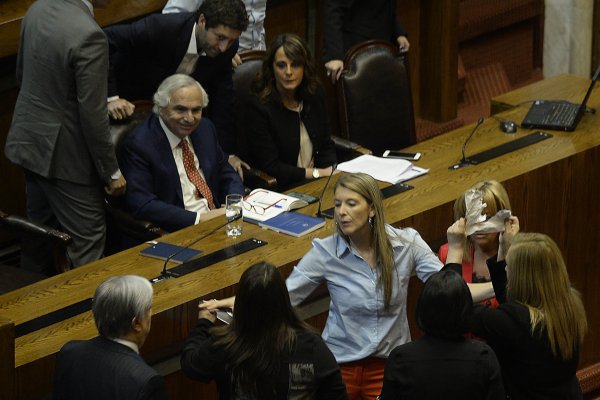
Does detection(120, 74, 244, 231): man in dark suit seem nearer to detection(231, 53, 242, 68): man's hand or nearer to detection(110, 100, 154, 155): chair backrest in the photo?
detection(110, 100, 154, 155): chair backrest

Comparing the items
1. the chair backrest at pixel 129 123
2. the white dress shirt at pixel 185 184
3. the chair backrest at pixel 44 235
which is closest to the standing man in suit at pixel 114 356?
the chair backrest at pixel 44 235

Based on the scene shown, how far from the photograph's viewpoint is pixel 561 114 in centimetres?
493

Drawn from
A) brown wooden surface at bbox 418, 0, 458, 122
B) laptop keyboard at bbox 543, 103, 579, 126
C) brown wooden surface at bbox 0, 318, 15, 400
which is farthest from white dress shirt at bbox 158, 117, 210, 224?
brown wooden surface at bbox 418, 0, 458, 122

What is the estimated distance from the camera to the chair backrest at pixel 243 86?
16.0 feet

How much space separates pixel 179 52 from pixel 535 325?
2125 mm

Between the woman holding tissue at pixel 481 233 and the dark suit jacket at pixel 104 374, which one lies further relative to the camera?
the woman holding tissue at pixel 481 233

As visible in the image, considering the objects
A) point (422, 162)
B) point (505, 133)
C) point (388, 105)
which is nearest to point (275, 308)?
point (422, 162)

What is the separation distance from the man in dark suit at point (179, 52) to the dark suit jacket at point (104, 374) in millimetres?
1738

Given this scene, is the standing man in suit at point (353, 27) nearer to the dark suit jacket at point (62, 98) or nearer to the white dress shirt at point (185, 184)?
the white dress shirt at point (185, 184)

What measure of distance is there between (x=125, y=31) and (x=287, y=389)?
2.14 m

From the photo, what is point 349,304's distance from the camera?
3.33 metres

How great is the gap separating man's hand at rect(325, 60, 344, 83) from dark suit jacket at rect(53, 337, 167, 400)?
8.61 feet

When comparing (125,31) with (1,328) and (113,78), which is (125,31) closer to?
(113,78)

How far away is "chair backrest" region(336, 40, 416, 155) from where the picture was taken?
207 inches
